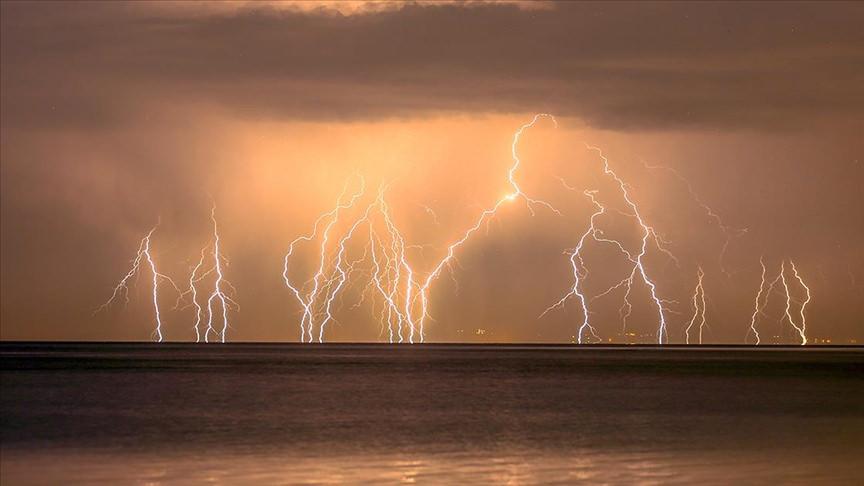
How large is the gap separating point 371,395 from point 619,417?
1476 cm

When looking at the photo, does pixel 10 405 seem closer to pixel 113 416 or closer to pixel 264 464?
pixel 113 416

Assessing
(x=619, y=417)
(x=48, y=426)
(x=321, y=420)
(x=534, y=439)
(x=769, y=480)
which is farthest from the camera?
(x=619, y=417)

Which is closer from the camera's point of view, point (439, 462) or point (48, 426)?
point (439, 462)

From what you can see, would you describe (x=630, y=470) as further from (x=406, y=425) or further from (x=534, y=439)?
(x=406, y=425)

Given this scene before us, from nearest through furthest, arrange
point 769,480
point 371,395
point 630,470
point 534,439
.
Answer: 1. point 769,480
2. point 630,470
3. point 534,439
4. point 371,395

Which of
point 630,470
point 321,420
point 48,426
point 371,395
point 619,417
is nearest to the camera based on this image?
point 630,470

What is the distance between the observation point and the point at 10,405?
149 feet

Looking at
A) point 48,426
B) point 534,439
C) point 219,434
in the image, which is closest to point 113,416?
point 48,426

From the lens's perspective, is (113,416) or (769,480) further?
(113,416)

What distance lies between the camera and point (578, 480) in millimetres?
23734

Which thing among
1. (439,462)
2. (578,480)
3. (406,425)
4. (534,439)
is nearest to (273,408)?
(406,425)

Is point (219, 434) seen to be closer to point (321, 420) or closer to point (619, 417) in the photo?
point (321, 420)

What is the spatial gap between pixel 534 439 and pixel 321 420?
27.3ft

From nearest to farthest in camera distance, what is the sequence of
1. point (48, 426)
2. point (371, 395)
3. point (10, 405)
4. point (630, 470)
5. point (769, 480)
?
point (769, 480) < point (630, 470) < point (48, 426) < point (10, 405) < point (371, 395)
